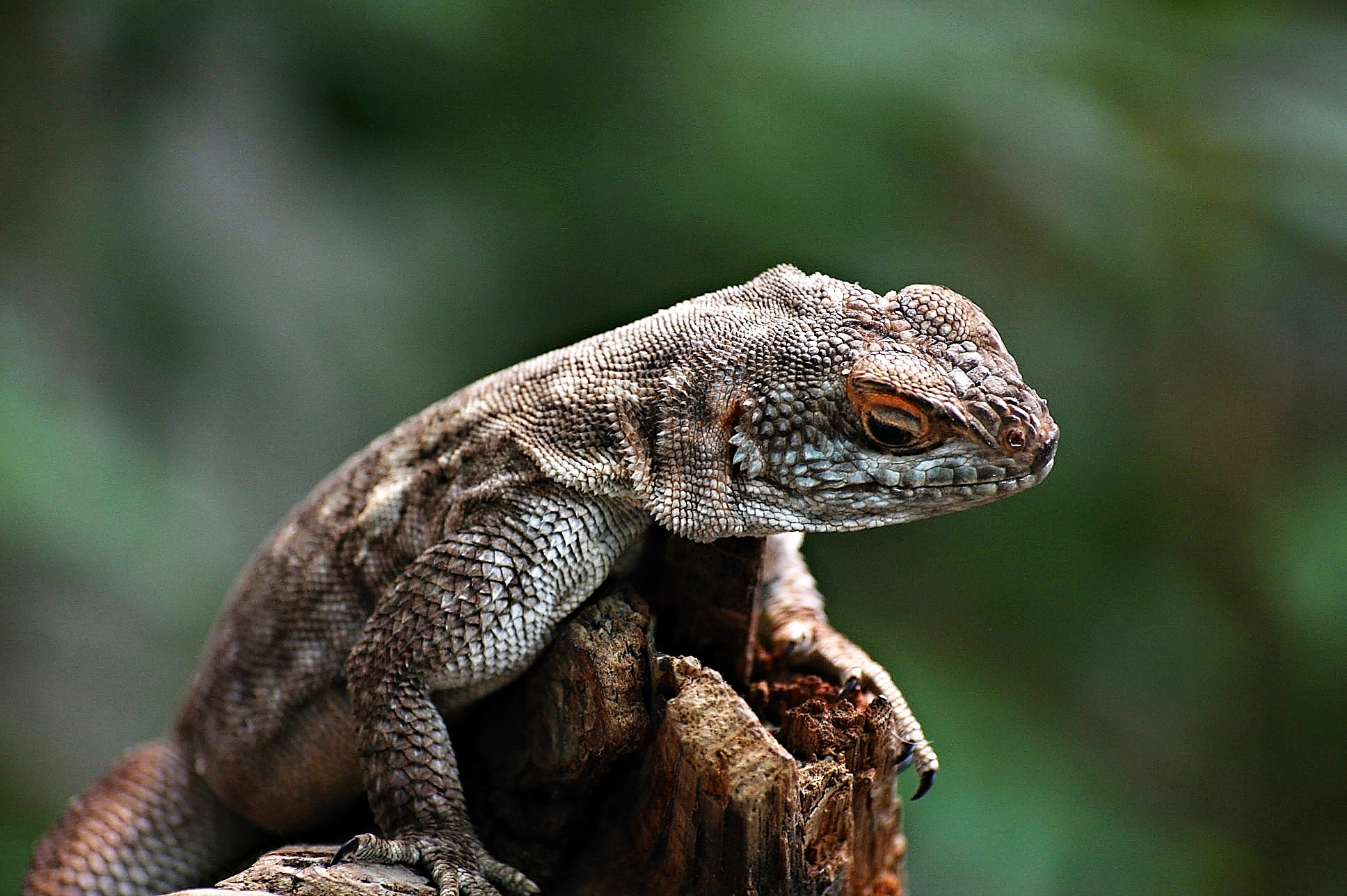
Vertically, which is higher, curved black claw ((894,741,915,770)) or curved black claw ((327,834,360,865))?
curved black claw ((894,741,915,770))

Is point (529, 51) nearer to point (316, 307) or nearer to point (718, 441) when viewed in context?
point (316, 307)

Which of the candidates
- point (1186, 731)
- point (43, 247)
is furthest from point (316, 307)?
point (1186, 731)

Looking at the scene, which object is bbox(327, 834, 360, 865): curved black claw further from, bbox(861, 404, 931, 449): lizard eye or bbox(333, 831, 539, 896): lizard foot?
bbox(861, 404, 931, 449): lizard eye

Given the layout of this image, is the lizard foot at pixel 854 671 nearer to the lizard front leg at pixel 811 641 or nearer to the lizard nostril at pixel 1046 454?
the lizard front leg at pixel 811 641

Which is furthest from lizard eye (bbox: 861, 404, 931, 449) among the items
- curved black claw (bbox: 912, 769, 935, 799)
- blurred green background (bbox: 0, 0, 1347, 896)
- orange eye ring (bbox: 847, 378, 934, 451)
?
blurred green background (bbox: 0, 0, 1347, 896)

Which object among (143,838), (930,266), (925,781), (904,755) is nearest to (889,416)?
(904,755)

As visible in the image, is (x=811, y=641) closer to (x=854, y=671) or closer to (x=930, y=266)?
(x=854, y=671)

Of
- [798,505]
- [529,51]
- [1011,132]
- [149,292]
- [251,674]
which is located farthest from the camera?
[149,292]

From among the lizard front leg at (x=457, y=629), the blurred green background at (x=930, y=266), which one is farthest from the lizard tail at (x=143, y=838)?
the blurred green background at (x=930, y=266)
